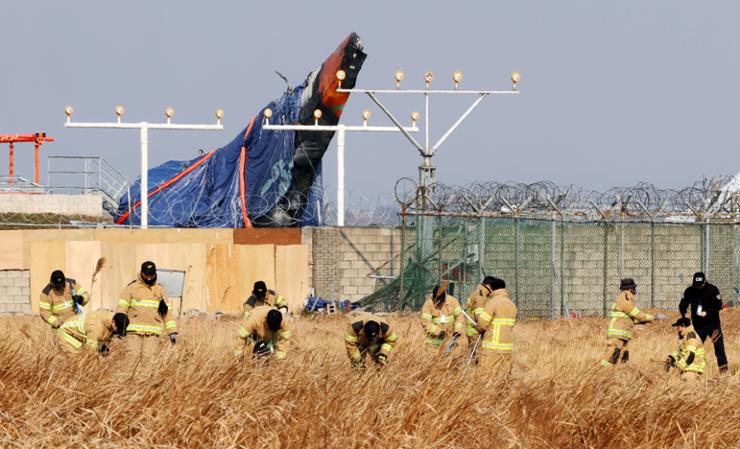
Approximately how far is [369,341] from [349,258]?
13863 mm

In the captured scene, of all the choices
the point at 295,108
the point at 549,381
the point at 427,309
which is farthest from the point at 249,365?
the point at 295,108

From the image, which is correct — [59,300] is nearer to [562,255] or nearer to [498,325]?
[498,325]

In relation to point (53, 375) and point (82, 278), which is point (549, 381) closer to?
point (53, 375)

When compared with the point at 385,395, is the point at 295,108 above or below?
above

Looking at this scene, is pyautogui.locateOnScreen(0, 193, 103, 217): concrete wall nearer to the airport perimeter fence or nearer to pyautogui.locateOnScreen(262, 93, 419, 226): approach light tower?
pyautogui.locateOnScreen(262, 93, 419, 226): approach light tower

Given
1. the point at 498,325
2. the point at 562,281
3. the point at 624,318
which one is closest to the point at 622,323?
the point at 624,318

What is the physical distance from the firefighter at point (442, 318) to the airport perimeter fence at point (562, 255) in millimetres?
6590

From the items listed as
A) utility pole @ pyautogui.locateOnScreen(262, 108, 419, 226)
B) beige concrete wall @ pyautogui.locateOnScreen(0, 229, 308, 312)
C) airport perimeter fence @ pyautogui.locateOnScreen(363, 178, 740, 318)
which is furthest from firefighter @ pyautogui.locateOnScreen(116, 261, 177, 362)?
utility pole @ pyautogui.locateOnScreen(262, 108, 419, 226)

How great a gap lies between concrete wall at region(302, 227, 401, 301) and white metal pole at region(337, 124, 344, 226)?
4807 millimetres

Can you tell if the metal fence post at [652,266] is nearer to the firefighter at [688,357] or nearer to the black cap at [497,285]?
the firefighter at [688,357]

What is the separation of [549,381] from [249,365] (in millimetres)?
2416

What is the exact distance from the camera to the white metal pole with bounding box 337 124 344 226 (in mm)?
31453

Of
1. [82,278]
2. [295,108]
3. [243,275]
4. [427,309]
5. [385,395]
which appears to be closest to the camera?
[385,395]

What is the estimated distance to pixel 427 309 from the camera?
1612 cm
